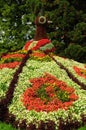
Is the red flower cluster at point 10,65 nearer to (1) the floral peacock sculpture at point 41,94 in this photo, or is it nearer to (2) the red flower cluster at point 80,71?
(1) the floral peacock sculpture at point 41,94

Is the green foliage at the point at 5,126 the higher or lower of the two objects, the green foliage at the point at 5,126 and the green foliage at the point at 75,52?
the higher

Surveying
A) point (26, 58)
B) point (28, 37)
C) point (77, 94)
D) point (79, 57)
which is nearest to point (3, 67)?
point (26, 58)

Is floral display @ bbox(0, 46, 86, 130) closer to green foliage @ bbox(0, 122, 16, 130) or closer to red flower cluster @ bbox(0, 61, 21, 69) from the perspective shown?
red flower cluster @ bbox(0, 61, 21, 69)

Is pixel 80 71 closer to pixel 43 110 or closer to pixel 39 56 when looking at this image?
pixel 39 56

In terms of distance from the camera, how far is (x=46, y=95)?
685 inches

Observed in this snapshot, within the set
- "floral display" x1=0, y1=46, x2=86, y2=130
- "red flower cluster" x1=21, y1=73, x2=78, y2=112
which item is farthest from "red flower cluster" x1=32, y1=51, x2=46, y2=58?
"red flower cluster" x1=21, y1=73, x2=78, y2=112

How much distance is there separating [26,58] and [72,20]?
36.7 ft

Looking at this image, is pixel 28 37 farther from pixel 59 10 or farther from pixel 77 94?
pixel 77 94

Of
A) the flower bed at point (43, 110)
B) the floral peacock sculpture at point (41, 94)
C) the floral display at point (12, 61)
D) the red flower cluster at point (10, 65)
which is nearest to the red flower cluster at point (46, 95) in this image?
the floral peacock sculpture at point (41, 94)

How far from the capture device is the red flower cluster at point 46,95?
53.5ft

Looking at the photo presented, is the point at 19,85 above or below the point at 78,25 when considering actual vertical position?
above

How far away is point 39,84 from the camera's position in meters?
18.6

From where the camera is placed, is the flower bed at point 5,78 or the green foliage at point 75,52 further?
the green foliage at point 75,52

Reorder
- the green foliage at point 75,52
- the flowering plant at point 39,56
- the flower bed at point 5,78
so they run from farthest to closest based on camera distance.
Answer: the green foliage at point 75,52 → the flowering plant at point 39,56 → the flower bed at point 5,78
